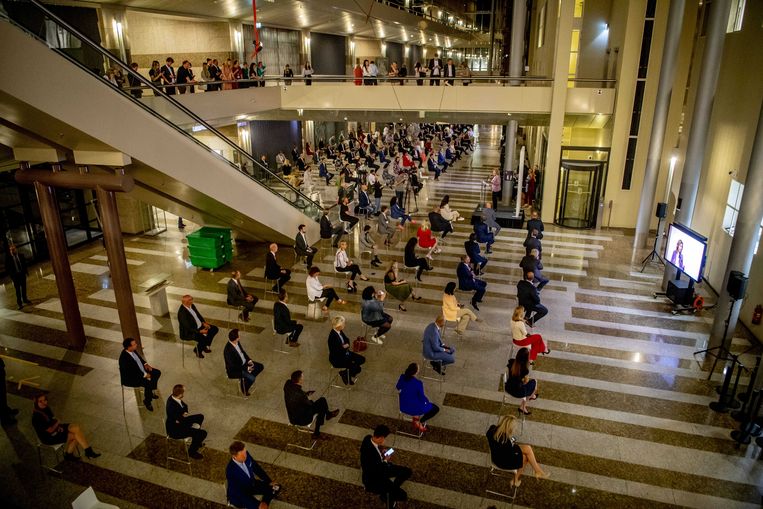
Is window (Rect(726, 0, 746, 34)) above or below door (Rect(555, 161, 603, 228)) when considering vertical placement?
above

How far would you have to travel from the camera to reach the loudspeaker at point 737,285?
7965 millimetres

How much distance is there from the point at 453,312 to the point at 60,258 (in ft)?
23.4

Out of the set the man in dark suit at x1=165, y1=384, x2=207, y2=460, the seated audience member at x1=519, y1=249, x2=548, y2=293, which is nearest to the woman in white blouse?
the seated audience member at x1=519, y1=249, x2=548, y2=293

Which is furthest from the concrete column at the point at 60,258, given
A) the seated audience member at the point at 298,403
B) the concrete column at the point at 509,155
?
the concrete column at the point at 509,155

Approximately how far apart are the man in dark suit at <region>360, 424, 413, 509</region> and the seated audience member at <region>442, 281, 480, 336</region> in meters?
3.80

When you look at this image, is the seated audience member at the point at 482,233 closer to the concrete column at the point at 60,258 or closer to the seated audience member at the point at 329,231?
the seated audience member at the point at 329,231

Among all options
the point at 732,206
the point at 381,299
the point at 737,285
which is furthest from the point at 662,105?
the point at 381,299

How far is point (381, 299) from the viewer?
928 cm

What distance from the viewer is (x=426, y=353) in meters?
8.01

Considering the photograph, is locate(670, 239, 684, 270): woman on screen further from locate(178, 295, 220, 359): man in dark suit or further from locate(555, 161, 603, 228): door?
locate(178, 295, 220, 359): man in dark suit

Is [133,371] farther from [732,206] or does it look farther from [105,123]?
[732,206]

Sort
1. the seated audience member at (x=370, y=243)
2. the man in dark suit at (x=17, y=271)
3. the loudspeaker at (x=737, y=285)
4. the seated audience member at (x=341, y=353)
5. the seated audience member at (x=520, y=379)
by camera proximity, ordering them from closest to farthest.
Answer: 1. the seated audience member at (x=520, y=379)
2. the seated audience member at (x=341, y=353)
3. the loudspeaker at (x=737, y=285)
4. the man in dark suit at (x=17, y=271)
5. the seated audience member at (x=370, y=243)

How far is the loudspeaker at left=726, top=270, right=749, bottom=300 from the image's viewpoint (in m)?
7.96

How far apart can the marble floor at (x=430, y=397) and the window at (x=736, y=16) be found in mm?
6079
